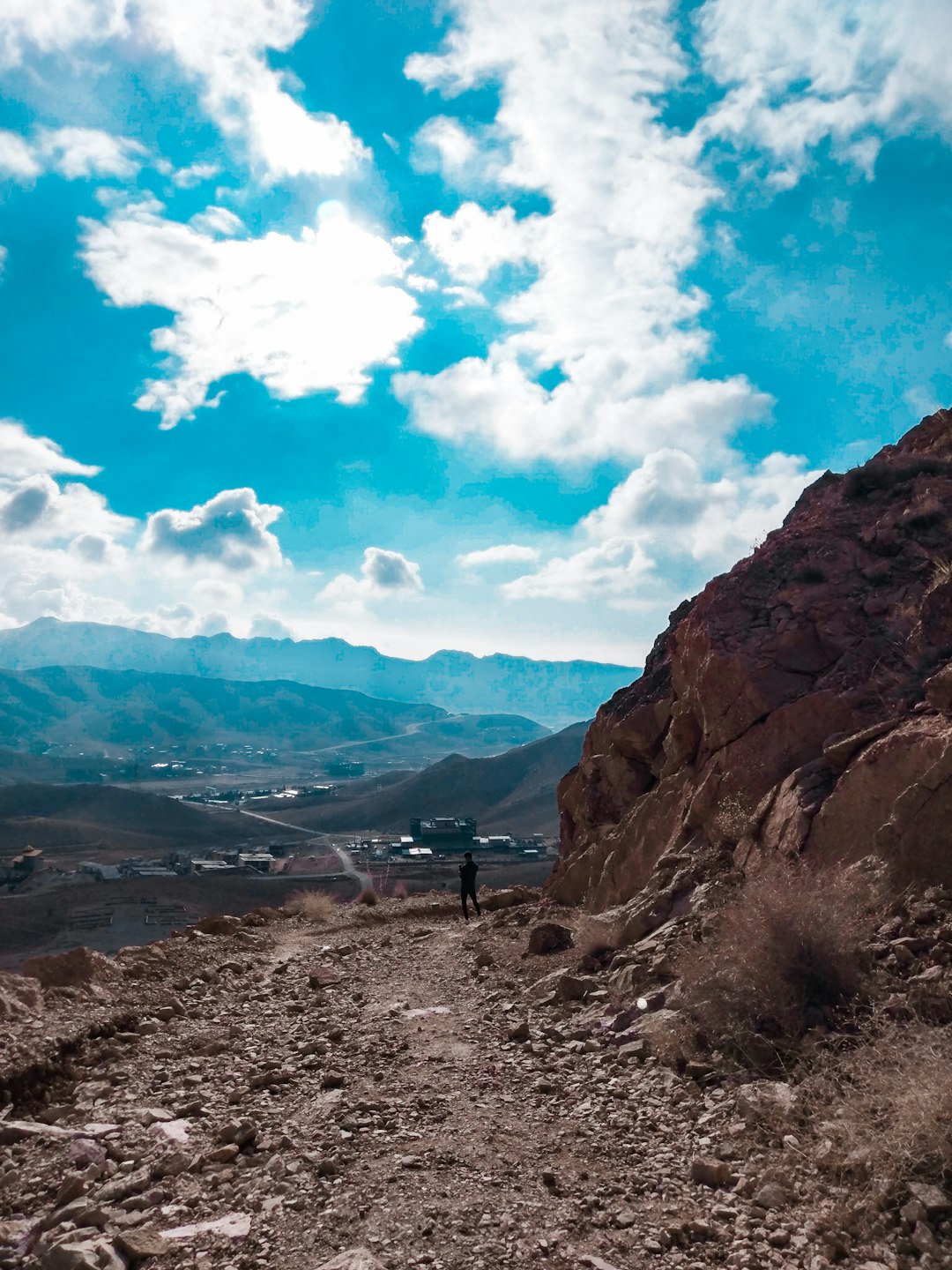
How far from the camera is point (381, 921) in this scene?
21.3 m

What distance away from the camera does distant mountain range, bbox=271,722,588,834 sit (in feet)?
374

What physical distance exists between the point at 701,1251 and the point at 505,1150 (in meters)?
1.75

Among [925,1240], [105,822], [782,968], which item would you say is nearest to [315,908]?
[782,968]

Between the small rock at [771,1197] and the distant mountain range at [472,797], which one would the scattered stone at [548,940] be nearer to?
the small rock at [771,1197]

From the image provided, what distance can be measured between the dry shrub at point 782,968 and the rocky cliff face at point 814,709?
1314 mm

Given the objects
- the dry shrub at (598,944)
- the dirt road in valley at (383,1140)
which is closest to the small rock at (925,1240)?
the dirt road in valley at (383,1140)

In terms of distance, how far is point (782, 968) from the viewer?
22.0ft

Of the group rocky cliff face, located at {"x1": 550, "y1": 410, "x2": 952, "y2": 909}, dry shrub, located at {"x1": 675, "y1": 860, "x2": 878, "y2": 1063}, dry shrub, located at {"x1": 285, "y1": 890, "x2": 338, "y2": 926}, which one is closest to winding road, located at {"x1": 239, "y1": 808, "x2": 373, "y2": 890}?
dry shrub, located at {"x1": 285, "y1": 890, "x2": 338, "y2": 926}

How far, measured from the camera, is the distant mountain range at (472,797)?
114000mm

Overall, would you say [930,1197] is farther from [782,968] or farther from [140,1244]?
[140,1244]

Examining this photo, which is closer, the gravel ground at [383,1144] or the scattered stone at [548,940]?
the gravel ground at [383,1144]

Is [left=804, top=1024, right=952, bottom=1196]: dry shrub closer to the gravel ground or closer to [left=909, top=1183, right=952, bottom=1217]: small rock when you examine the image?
[left=909, top=1183, right=952, bottom=1217]: small rock

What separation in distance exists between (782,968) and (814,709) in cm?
624

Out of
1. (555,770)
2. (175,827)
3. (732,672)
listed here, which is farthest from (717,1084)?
(555,770)
